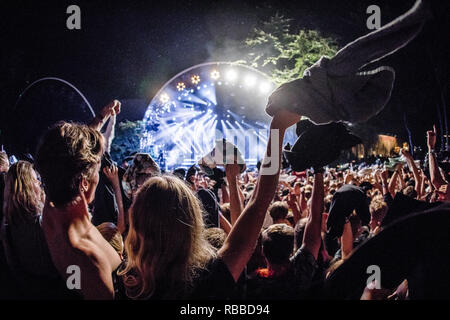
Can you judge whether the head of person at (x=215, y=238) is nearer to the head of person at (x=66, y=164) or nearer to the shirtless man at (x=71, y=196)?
the shirtless man at (x=71, y=196)

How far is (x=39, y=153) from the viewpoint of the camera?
156cm

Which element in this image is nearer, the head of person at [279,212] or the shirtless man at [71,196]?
the shirtless man at [71,196]

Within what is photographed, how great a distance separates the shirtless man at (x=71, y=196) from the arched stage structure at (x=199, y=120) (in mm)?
23219

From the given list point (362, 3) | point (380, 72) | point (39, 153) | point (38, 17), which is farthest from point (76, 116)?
point (362, 3)

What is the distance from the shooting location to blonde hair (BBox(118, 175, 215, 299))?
1.35m

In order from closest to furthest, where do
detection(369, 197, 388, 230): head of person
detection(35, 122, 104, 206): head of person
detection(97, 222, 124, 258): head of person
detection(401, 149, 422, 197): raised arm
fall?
detection(35, 122, 104, 206): head of person, detection(97, 222, 124, 258): head of person, detection(369, 197, 388, 230): head of person, detection(401, 149, 422, 197): raised arm

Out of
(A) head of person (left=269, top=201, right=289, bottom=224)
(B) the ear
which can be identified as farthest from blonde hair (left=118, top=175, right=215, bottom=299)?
(A) head of person (left=269, top=201, right=289, bottom=224)

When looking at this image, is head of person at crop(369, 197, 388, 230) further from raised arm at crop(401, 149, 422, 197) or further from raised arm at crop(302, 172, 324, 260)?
raised arm at crop(302, 172, 324, 260)

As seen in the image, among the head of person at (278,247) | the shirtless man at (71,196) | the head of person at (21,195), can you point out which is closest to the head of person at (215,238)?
the head of person at (278,247)

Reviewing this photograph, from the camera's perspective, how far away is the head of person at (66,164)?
151 centimetres

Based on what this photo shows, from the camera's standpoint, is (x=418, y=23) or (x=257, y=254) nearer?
(x=418, y=23)

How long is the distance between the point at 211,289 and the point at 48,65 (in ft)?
32.9
